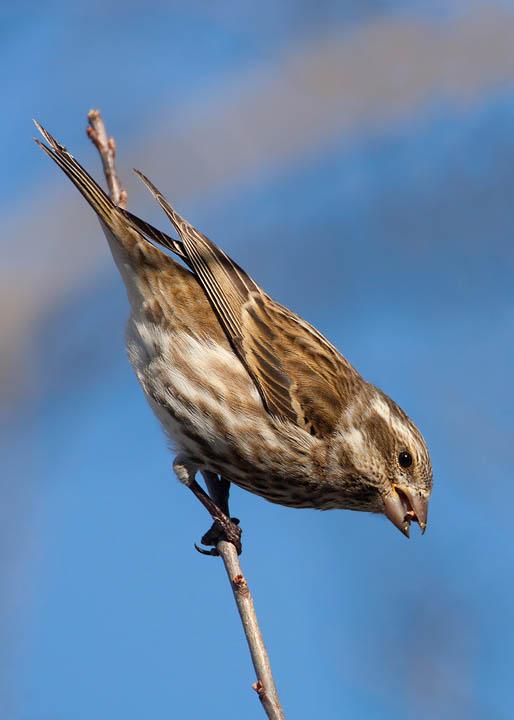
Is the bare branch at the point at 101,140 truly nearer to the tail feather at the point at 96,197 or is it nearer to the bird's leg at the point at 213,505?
the tail feather at the point at 96,197

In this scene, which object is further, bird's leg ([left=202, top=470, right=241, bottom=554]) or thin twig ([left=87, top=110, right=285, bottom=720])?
bird's leg ([left=202, top=470, right=241, bottom=554])

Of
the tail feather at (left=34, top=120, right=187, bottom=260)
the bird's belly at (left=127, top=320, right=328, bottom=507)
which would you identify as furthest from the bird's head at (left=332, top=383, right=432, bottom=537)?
the tail feather at (left=34, top=120, right=187, bottom=260)

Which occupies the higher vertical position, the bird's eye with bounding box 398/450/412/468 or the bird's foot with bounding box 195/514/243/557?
the bird's eye with bounding box 398/450/412/468

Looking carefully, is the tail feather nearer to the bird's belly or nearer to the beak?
the bird's belly

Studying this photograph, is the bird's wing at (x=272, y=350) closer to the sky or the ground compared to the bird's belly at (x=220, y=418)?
closer to the sky

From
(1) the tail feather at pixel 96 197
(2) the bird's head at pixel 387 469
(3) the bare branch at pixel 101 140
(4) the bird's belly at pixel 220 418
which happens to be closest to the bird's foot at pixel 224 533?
(4) the bird's belly at pixel 220 418

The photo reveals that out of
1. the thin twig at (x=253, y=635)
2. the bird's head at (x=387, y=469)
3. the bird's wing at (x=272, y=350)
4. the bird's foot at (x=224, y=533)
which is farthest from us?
the bird's wing at (x=272, y=350)

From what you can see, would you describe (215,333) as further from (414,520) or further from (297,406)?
(414,520)
